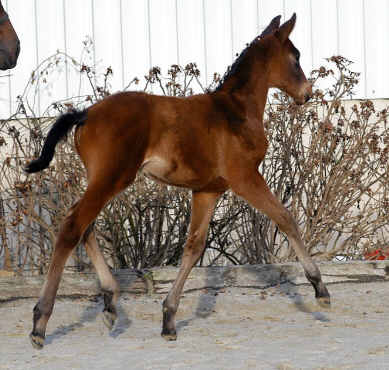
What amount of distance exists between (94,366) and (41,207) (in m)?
3.30

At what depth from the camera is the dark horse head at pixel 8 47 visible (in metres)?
5.59

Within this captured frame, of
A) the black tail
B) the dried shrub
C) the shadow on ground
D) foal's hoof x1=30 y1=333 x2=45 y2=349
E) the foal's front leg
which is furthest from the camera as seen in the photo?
the dried shrub

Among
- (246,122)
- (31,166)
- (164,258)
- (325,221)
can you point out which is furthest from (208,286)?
(31,166)

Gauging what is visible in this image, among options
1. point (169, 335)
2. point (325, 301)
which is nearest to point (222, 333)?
point (169, 335)

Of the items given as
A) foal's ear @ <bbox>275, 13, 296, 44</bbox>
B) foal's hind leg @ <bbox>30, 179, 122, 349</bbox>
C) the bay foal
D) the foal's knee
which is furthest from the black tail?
foal's ear @ <bbox>275, 13, 296, 44</bbox>

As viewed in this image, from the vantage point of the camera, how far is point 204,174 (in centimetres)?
475

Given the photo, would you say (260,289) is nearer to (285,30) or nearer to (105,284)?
(105,284)

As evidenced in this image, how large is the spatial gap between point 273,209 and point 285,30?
133 centimetres

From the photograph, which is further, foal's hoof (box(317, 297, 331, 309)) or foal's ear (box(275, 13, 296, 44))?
foal's ear (box(275, 13, 296, 44))

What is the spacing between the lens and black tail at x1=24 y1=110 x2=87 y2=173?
4523 millimetres

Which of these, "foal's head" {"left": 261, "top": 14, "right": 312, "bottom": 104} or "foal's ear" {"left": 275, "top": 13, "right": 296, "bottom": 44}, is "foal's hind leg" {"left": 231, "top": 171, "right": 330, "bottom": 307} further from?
"foal's ear" {"left": 275, "top": 13, "right": 296, "bottom": 44}

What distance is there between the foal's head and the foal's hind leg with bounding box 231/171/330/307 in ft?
2.63

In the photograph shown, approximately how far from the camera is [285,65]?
206 inches

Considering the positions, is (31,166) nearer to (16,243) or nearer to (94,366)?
(94,366)
